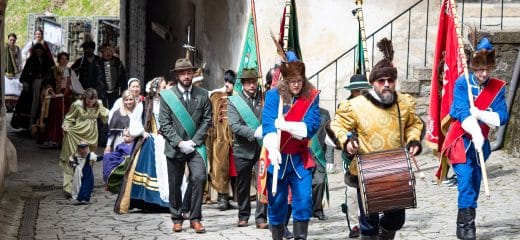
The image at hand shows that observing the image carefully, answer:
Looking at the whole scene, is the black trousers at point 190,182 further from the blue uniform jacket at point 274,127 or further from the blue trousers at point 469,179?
the blue trousers at point 469,179

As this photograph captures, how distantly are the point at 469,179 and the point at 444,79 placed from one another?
1256 mm

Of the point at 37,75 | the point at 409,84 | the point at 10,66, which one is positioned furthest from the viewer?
the point at 10,66

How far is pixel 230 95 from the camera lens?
15.2 m

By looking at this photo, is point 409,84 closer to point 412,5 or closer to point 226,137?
point 412,5

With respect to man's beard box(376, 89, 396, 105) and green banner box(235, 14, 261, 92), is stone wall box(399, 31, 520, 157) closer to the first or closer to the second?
green banner box(235, 14, 261, 92)

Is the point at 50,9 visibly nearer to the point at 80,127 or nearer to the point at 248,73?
the point at 80,127

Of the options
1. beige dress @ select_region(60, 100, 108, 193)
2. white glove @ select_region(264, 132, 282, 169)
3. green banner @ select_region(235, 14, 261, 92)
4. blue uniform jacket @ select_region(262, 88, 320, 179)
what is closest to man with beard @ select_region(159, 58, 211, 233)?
green banner @ select_region(235, 14, 261, 92)

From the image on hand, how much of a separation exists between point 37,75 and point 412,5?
8108mm

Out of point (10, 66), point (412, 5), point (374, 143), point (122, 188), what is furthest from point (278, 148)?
point (10, 66)

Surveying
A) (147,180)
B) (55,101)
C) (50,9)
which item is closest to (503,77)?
(147,180)

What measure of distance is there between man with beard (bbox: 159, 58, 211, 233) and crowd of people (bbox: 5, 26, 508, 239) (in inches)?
0.4

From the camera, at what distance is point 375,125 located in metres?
10.9

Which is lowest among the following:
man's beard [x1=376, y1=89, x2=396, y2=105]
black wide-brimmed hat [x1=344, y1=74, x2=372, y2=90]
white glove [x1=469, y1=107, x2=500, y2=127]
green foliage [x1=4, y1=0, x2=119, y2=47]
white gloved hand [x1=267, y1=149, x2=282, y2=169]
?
white gloved hand [x1=267, y1=149, x2=282, y2=169]

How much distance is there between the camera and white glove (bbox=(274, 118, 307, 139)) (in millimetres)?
11484
